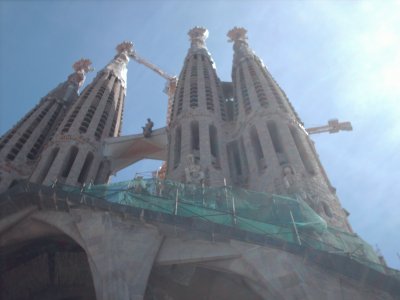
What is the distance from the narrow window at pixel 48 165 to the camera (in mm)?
29125

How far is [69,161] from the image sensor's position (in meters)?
31.7

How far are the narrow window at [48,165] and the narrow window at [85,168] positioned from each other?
2.01m

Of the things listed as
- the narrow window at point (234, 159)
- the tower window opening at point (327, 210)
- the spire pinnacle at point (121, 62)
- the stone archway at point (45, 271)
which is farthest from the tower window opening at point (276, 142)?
the spire pinnacle at point (121, 62)

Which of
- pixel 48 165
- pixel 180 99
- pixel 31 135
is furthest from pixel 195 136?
pixel 31 135

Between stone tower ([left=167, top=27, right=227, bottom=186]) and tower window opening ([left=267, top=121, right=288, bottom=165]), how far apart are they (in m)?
3.07

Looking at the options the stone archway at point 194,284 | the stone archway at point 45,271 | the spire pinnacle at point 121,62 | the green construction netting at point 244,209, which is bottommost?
the stone archway at point 194,284

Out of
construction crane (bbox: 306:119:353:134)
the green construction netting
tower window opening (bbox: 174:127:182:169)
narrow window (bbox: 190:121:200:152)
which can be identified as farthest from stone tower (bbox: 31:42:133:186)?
construction crane (bbox: 306:119:353:134)

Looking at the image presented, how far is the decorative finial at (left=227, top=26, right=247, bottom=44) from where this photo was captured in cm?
4933

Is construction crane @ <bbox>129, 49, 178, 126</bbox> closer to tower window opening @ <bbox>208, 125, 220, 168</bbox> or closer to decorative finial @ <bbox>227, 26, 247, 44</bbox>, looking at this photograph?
decorative finial @ <bbox>227, 26, 247, 44</bbox>

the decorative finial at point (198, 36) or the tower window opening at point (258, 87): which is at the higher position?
the decorative finial at point (198, 36)

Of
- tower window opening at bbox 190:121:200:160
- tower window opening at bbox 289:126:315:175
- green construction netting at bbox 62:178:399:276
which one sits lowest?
green construction netting at bbox 62:178:399:276

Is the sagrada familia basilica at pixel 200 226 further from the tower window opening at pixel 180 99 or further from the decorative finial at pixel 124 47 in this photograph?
the decorative finial at pixel 124 47

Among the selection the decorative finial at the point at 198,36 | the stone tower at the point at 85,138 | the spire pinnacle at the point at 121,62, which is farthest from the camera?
the decorative finial at the point at 198,36

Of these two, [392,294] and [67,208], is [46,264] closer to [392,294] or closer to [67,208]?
[67,208]
